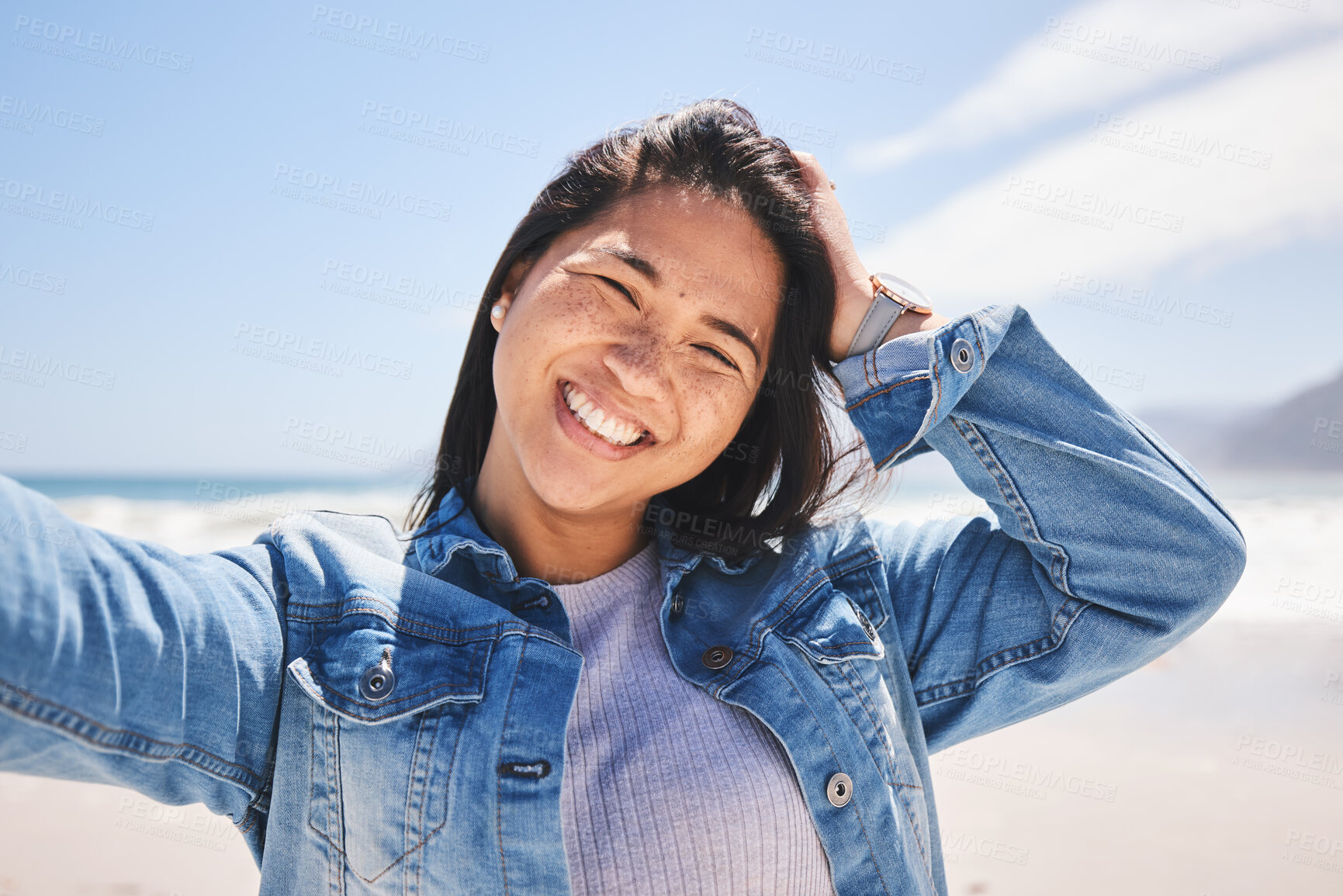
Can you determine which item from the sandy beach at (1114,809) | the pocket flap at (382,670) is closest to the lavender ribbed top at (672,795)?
the pocket flap at (382,670)

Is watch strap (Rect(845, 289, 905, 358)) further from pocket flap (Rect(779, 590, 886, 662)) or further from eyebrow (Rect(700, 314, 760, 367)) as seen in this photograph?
pocket flap (Rect(779, 590, 886, 662))

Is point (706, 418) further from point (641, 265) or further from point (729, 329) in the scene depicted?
point (641, 265)

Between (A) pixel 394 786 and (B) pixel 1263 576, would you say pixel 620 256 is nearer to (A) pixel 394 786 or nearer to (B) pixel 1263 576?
(A) pixel 394 786

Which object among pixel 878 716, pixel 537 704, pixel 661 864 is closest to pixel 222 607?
pixel 537 704

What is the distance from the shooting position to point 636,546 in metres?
2.20

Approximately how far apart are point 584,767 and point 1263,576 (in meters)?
9.19

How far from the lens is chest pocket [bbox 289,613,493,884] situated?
139 cm

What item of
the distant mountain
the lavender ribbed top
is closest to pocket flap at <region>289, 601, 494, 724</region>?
the lavender ribbed top

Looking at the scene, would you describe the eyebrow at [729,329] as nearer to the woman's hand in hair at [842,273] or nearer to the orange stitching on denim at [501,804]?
the woman's hand in hair at [842,273]

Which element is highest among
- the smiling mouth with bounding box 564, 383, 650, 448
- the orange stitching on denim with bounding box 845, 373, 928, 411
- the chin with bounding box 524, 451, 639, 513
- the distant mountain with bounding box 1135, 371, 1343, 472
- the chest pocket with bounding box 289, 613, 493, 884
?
the orange stitching on denim with bounding box 845, 373, 928, 411

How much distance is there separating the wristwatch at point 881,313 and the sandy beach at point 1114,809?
2.17m

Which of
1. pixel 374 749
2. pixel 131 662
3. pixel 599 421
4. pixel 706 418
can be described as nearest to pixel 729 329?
pixel 706 418

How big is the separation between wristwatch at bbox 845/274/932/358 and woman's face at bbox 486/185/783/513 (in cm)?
27

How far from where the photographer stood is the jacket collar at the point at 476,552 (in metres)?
1.80
